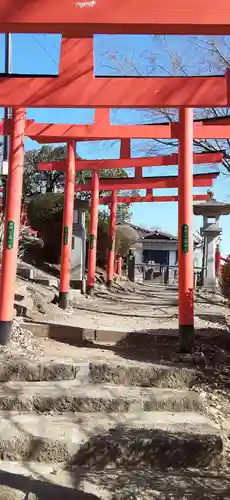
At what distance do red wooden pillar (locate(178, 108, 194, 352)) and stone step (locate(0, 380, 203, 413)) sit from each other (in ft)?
4.65

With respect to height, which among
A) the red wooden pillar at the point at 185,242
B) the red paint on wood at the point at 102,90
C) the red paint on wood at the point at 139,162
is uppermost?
the red paint on wood at the point at 139,162

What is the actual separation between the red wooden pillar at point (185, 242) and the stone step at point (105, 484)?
243 cm

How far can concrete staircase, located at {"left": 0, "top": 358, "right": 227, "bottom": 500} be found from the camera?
125 inches

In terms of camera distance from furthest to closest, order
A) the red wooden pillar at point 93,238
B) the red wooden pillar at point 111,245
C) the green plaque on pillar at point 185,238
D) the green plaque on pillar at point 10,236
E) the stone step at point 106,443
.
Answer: the red wooden pillar at point 111,245, the red wooden pillar at point 93,238, the green plaque on pillar at point 185,238, the green plaque on pillar at point 10,236, the stone step at point 106,443

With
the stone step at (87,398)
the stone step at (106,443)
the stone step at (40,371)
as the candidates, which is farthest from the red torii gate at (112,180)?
the stone step at (106,443)

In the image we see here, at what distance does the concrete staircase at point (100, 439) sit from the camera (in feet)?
10.4

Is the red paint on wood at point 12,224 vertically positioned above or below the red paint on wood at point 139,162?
below

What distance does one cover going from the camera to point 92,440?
3.56m

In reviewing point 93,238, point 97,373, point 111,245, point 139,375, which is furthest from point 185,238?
point 111,245

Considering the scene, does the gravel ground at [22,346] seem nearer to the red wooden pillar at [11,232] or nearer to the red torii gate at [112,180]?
the red wooden pillar at [11,232]

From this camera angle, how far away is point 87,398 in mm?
4113

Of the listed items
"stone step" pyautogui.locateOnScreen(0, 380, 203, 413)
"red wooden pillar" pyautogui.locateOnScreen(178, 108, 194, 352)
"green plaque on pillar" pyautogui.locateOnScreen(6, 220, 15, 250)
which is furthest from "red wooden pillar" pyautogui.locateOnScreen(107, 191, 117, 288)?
"stone step" pyautogui.locateOnScreen(0, 380, 203, 413)

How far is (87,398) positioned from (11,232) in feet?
8.15

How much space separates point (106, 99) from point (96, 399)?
2634mm
